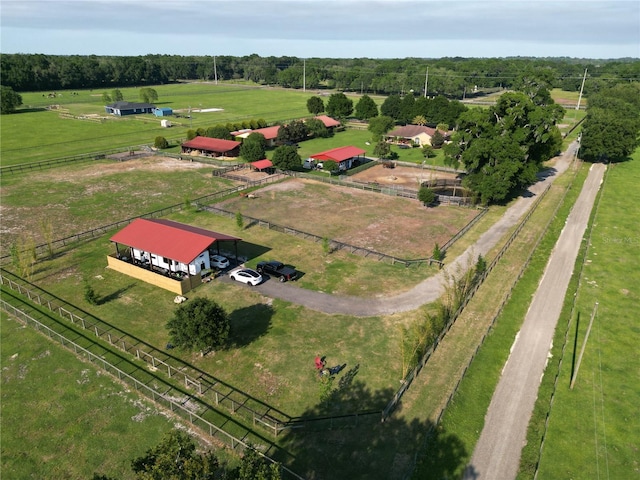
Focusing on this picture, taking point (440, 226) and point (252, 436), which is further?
point (440, 226)

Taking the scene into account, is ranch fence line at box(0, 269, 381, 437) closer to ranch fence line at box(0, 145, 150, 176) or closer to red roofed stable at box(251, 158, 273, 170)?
red roofed stable at box(251, 158, 273, 170)

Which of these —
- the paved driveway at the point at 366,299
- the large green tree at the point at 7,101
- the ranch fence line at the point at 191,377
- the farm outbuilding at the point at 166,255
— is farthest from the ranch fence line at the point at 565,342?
the large green tree at the point at 7,101

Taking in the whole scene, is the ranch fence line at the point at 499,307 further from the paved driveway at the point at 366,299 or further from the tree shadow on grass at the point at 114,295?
the tree shadow on grass at the point at 114,295

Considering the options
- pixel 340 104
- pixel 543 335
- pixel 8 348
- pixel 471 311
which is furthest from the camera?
pixel 340 104

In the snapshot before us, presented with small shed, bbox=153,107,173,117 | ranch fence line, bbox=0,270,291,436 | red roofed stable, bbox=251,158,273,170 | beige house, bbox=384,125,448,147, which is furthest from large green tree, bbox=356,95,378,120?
ranch fence line, bbox=0,270,291,436

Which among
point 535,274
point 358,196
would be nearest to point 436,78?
point 358,196

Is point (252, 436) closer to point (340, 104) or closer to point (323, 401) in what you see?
point (323, 401)

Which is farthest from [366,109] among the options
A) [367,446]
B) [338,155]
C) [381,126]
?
[367,446]
